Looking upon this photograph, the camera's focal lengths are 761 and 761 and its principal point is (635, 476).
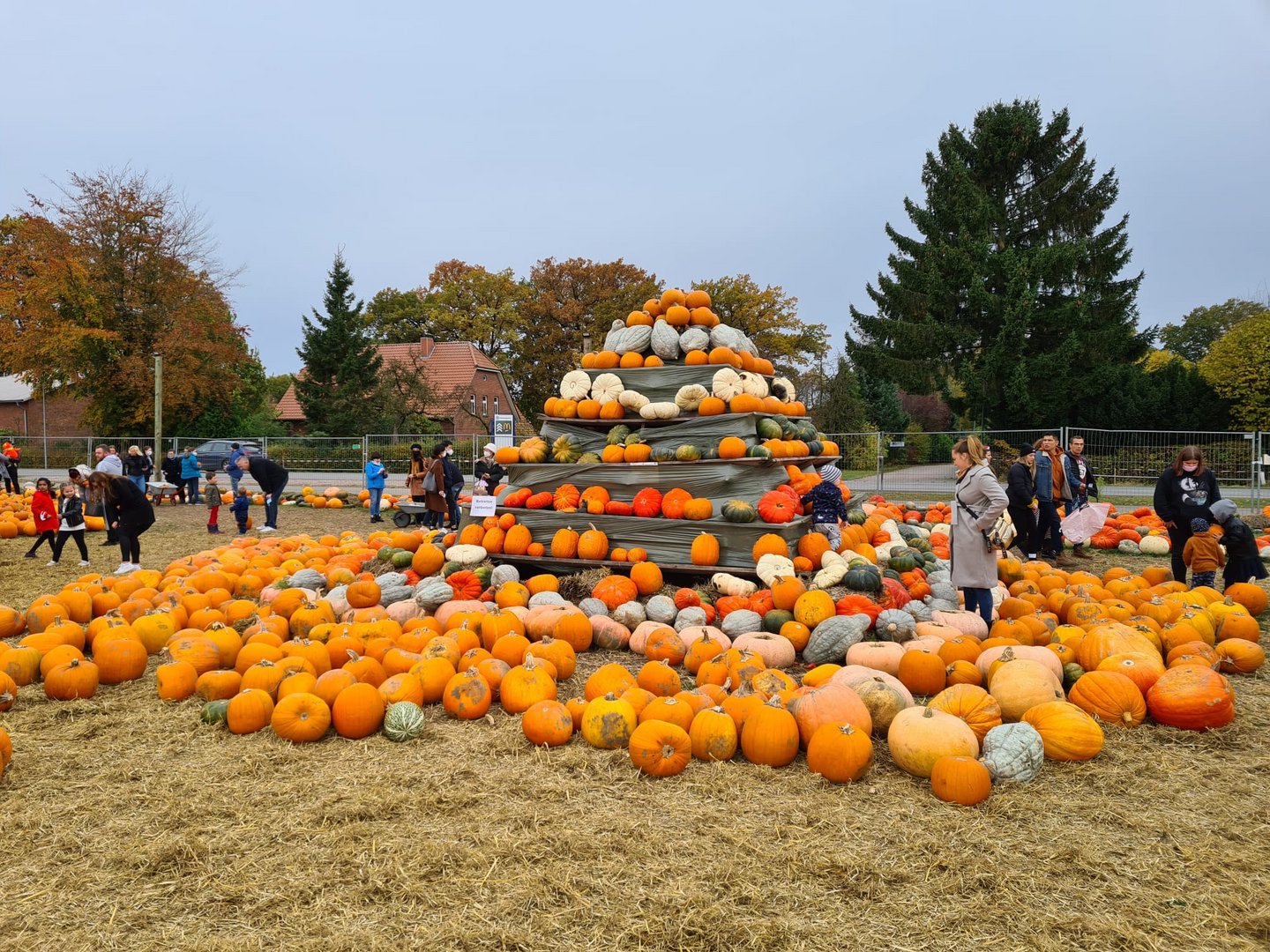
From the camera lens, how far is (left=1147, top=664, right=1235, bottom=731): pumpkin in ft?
12.9

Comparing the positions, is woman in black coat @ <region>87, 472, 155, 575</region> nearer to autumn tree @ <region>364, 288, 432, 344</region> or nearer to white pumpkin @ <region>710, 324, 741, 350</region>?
white pumpkin @ <region>710, 324, 741, 350</region>

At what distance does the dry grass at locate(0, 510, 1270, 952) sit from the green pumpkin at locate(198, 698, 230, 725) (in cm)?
30

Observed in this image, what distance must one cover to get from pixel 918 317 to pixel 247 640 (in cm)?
2868

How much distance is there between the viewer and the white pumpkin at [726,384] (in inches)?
293

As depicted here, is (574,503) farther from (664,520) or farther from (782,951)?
(782,951)

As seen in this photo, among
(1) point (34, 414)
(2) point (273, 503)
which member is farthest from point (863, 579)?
(1) point (34, 414)

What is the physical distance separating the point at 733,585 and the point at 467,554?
8.37 feet

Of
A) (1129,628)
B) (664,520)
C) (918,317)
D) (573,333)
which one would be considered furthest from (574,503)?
(573,333)

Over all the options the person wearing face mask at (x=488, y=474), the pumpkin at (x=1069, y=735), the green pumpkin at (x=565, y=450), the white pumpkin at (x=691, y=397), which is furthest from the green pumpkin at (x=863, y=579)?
the person wearing face mask at (x=488, y=474)

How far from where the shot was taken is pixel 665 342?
8.09m

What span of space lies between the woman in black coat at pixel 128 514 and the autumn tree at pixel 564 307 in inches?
1431

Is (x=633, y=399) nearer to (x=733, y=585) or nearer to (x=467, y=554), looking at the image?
(x=467, y=554)

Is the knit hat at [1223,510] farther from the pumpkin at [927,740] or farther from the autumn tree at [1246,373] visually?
the autumn tree at [1246,373]

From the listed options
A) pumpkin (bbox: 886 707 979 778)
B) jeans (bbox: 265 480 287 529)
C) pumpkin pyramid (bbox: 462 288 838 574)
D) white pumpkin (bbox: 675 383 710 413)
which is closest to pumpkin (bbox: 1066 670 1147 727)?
pumpkin (bbox: 886 707 979 778)
